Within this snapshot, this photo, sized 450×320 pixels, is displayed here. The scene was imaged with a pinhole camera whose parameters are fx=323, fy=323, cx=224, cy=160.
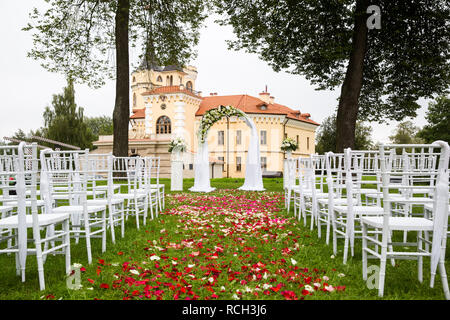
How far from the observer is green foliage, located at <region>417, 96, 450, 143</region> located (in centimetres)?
2956

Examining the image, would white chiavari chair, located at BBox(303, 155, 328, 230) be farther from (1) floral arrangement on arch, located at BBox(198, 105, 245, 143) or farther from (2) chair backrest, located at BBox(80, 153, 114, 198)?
(1) floral arrangement on arch, located at BBox(198, 105, 245, 143)

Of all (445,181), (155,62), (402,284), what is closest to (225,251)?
(402,284)

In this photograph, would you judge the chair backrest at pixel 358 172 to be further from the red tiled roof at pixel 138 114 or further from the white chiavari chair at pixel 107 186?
the red tiled roof at pixel 138 114

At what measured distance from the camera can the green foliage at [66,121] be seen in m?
34.2

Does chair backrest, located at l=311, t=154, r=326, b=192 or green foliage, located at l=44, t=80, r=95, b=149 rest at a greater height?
green foliage, located at l=44, t=80, r=95, b=149

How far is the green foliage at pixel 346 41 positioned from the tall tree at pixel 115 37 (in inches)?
83.2

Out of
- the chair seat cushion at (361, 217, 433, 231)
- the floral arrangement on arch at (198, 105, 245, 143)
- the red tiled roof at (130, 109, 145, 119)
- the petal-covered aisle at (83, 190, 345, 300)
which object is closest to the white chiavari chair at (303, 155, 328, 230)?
the petal-covered aisle at (83, 190, 345, 300)

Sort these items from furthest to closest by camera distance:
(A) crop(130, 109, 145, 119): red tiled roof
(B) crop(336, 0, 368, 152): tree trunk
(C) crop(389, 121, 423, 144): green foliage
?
(C) crop(389, 121, 423, 144): green foliage, (A) crop(130, 109, 145, 119): red tiled roof, (B) crop(336, 0, 368, 152): tree trunk

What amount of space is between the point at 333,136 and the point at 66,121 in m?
32.4

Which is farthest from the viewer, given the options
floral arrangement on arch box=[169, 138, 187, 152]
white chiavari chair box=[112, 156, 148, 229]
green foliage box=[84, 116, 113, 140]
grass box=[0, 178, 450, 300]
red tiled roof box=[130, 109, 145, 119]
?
green foliage box=[84, 116, 113, 140]

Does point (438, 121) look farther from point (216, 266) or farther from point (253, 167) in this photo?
point (216, 266)

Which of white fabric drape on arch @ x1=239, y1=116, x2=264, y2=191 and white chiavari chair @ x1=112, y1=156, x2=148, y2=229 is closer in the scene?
white chiavari chair @ x1=112, y1=156, x2=148, y2=229

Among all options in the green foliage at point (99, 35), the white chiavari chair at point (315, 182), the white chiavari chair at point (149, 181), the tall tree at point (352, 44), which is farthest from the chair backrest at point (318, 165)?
the green foliage at point (99, 35)

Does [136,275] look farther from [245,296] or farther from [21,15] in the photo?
[21,15]
